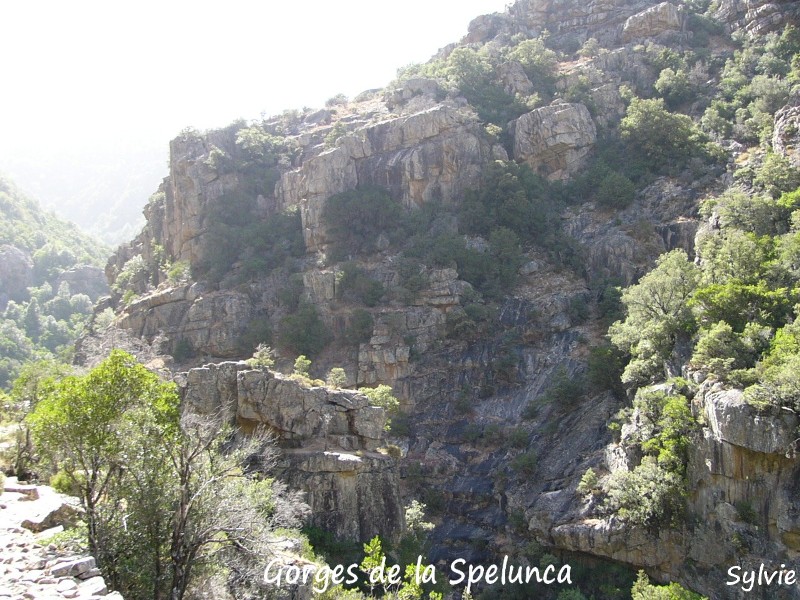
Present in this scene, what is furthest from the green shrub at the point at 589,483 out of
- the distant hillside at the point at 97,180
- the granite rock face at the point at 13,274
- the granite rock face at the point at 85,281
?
the distant hillside at the point at 97,180

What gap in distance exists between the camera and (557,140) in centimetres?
4225

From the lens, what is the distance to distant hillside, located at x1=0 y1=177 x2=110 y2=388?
2180 inches

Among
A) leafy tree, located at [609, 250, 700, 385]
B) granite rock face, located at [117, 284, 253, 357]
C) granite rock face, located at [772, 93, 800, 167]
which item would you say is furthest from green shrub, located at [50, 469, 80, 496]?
granite rock face, located at [772, 93, 800, 167]

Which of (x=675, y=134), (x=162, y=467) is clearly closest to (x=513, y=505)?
(x=162, y=467)

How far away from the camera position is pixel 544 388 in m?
31.8

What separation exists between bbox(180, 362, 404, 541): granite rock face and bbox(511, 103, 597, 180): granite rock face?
25380 mm

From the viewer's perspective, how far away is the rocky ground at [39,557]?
9.42m

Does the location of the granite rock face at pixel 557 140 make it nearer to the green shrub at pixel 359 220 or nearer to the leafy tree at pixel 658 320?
the green shrub at pixel 359 220

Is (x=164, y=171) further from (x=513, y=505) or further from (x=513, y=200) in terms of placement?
(x=513, y=505)

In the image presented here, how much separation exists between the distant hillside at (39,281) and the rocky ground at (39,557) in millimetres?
34893

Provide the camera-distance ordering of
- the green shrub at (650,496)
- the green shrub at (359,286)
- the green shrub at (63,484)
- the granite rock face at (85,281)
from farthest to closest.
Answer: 1. the granite rock face at (85,281)
2. the green shrub at (359,286)
3. the green shrub at (650,496)
4. the green shrub at (63,484)

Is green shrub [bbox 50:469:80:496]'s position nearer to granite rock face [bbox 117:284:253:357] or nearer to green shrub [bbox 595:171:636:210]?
granite rock face [bbox 117:284:253:357]

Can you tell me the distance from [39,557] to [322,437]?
39.4 feet

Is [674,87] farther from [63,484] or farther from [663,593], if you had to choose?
[63,484]
